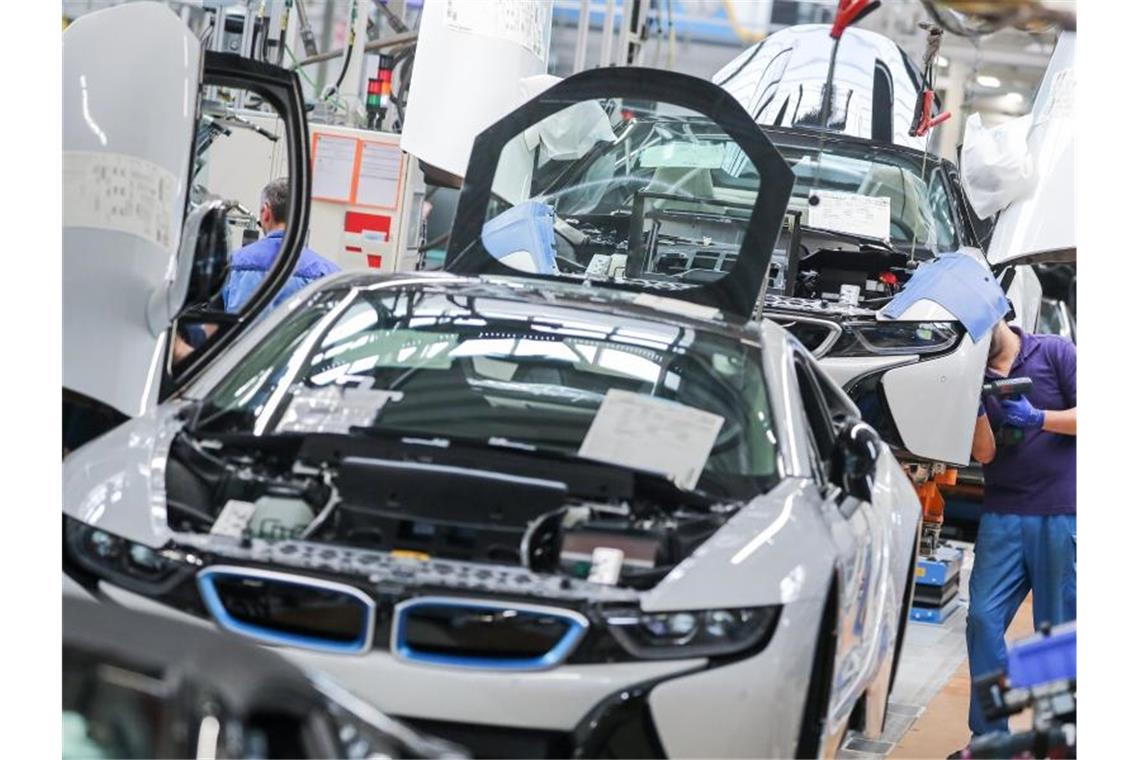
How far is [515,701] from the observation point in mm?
3619

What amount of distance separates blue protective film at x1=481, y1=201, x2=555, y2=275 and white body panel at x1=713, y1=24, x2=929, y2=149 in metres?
3.18

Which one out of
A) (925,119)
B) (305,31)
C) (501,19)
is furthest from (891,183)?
(305,31)

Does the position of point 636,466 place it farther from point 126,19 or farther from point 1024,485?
point 1024,485

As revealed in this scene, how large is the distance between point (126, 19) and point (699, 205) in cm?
420

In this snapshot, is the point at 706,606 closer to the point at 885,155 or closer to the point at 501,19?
the point at 501,19

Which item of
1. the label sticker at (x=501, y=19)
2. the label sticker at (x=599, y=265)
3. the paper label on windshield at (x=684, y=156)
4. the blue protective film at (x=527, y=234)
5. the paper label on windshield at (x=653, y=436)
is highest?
the label sticker at (x=501, y=19)

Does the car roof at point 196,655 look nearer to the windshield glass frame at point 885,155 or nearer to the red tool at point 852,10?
the red tool at point 852,10

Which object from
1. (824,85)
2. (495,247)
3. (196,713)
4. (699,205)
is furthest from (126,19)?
(824,85)

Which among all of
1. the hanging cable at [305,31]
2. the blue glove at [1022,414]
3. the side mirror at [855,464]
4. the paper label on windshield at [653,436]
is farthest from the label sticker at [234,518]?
the hanging cable at [305,31]

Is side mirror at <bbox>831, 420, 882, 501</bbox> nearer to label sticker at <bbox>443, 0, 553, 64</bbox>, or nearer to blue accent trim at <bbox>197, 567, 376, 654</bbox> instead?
blue accent trim at <bbox>197, 567, 376, 654</bbox>

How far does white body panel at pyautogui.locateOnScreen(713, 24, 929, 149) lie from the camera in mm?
10172

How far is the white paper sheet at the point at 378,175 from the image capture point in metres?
10.6

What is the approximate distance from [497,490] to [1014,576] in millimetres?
2723

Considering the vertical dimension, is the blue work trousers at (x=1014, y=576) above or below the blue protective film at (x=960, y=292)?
below
